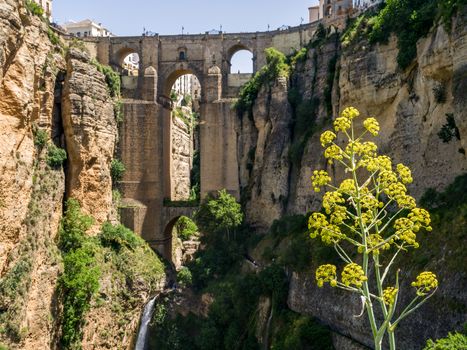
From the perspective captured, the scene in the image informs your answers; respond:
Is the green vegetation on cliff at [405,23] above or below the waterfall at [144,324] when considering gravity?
above

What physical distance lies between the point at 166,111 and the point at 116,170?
19.5ft

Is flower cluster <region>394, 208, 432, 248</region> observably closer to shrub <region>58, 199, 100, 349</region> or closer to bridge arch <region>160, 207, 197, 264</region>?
shrub <region>58, 199, 100, 349</region>

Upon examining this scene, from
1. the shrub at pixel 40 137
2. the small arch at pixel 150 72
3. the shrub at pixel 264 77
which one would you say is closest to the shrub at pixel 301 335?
the shrub at pixel 40 137

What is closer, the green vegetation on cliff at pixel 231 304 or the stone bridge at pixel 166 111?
the green vegetation on cliff at pixel 231 304

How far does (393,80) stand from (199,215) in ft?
51.7

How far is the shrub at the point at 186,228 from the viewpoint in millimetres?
36750

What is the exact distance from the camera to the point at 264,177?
3152cm

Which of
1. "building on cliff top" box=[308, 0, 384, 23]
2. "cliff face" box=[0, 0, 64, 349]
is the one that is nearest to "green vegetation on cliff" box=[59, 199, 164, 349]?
"cliff face" box=[0, 0, 64, 349]

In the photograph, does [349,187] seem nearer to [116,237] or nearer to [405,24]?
[405,24]

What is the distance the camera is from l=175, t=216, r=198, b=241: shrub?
3675cm

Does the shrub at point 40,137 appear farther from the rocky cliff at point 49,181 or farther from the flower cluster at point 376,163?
the flower cluster at point 376,163

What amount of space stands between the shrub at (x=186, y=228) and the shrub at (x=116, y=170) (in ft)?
18.9

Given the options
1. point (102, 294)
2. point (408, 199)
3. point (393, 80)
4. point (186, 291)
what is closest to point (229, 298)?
point (186, 291)

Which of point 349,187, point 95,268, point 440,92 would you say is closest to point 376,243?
point 349,187
